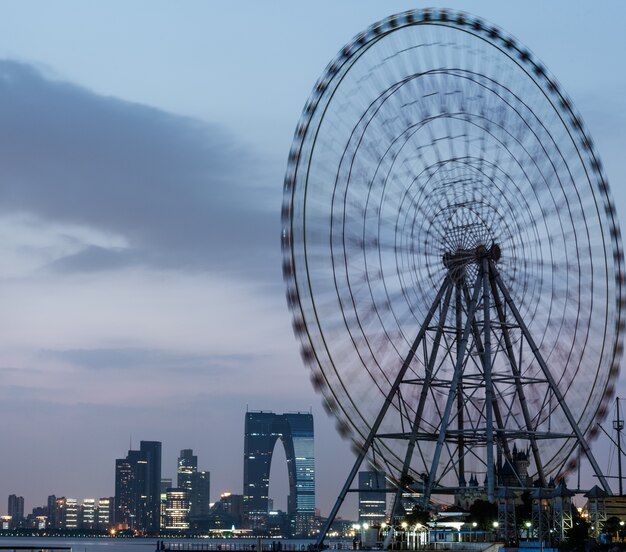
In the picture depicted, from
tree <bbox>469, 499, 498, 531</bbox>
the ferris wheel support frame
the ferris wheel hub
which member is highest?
the ferris wheel hub

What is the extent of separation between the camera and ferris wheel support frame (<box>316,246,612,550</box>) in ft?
240

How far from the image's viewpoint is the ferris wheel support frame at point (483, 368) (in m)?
73.1

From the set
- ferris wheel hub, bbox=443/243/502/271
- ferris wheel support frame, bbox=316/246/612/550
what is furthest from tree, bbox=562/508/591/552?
ferris wheel hub, bbox=443/243/502/271

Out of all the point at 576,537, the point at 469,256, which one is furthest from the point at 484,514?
the point at 469,256

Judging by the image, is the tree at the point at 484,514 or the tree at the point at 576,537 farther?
the tree at the point at 484,514

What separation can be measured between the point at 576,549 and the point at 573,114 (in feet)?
94.5

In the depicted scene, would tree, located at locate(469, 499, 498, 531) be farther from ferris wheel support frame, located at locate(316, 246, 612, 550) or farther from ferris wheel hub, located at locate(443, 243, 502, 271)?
ferris wheel hub, located at locate(443, 243, 502, 271)

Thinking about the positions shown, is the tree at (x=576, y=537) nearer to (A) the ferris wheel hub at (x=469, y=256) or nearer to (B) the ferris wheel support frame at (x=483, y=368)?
(B) the ferris wheel support frame at (x=483, y=368)

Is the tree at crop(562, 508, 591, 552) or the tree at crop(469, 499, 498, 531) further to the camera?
the tree at crop(469, 499, 498, 531)

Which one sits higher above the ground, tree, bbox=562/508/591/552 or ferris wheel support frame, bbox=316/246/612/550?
ferris wheel support frame, bbox=316/246/612/550

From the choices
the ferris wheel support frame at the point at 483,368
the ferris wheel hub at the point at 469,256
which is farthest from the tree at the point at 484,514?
the ferris wheel hub at the point at 469,256

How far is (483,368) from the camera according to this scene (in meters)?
76.3

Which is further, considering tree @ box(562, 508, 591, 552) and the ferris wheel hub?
tree @ box(562, 508, 591, 552)

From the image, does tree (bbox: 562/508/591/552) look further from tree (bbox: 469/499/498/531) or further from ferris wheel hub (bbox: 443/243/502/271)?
ferris wheel hub (bbox: 443/243/502/271)
